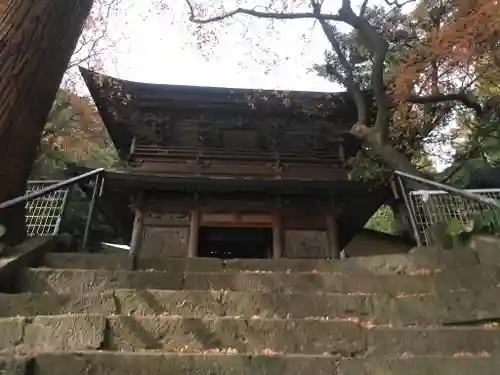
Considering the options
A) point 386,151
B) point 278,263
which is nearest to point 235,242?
point 386,151

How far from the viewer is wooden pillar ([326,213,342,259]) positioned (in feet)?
34.1

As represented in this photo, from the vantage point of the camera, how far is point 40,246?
4.97m

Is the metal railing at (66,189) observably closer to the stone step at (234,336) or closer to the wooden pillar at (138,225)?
the stone step at (234,336)

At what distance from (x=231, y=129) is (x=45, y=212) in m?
5.92

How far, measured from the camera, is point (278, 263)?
4.89m

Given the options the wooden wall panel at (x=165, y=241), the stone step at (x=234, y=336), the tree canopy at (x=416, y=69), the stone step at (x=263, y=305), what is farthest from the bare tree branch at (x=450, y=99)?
the stone step at (x=234, y=336)

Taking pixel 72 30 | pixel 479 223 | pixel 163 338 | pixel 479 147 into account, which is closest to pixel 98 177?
pixel 72 30

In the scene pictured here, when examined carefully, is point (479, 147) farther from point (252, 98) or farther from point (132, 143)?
point (132, 143)

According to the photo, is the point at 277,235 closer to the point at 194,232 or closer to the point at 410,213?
the point at 194,232

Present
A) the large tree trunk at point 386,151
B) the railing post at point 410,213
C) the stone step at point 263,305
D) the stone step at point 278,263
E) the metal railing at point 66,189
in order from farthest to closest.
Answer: the large tree trunk at point 386,151
the railing post at point 410,213
the metal railing at point 66,189
the stone step at point 278,263
the stone step at point 263,305

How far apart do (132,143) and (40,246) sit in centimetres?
726

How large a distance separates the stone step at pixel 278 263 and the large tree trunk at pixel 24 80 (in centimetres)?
95

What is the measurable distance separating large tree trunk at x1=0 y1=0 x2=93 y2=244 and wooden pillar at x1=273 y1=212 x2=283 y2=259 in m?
5.87

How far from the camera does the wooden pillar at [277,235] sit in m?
10.3
